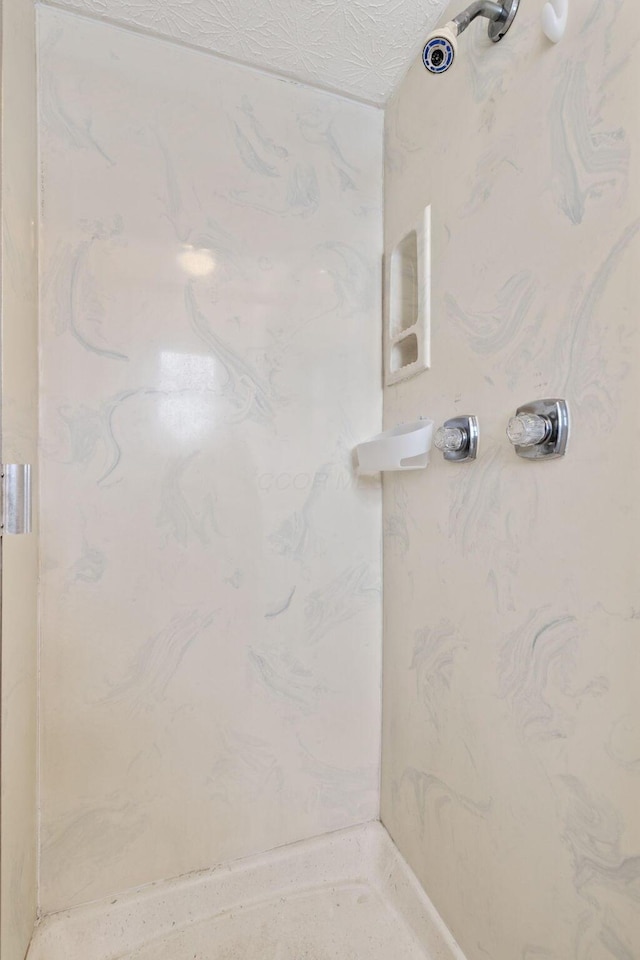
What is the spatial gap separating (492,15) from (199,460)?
97 centimetres

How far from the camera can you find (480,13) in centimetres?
74

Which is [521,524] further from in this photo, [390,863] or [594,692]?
[390,863]

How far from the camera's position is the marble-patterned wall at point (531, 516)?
1.93 feet

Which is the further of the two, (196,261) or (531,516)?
(196,261)

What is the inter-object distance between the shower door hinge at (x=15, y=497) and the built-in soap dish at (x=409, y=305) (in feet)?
2.67

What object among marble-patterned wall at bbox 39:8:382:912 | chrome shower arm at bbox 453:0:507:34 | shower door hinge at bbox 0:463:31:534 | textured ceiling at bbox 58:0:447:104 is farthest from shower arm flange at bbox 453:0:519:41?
shower door hinge at bbox 0:463:31:534

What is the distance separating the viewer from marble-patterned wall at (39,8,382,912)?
1000mm

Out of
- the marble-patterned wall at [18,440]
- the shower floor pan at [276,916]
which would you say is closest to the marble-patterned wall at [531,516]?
the shower floor pan at [276,916]

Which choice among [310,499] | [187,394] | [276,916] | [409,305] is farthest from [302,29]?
[276,916]

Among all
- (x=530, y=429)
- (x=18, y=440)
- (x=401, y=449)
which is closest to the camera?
(x=530, y=429)

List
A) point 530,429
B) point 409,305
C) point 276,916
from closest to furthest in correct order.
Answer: point 530,429
point 276,916
point 409,305

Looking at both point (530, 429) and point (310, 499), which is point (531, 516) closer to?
point (530, 429)

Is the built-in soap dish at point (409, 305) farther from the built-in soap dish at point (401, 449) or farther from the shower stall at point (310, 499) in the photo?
the built-in soap dish at point (401, 449)

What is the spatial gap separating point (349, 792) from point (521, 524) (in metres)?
0.92
